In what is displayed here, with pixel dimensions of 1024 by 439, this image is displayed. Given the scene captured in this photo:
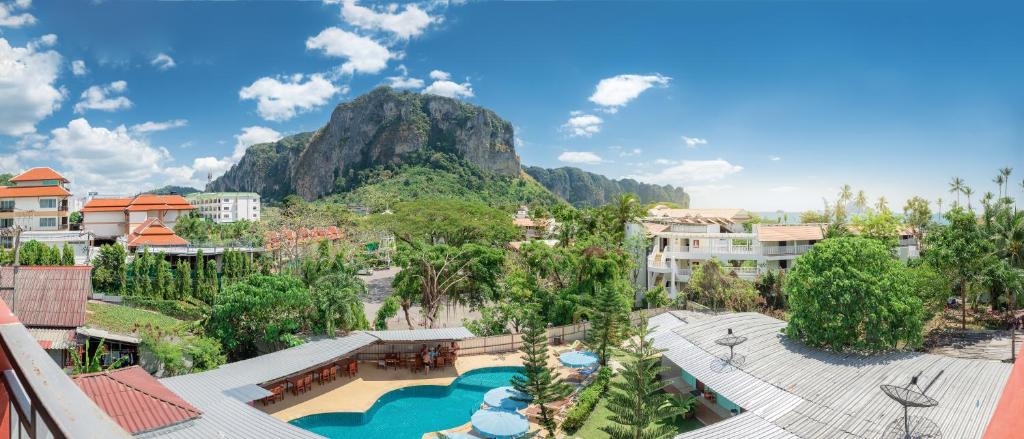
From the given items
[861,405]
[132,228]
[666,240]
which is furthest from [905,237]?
[132,228]

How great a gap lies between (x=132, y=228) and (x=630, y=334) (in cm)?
3833

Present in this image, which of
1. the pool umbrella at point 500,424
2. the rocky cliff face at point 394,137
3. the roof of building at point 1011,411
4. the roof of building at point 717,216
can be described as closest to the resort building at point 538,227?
Answer: the roof of building at point 717,216

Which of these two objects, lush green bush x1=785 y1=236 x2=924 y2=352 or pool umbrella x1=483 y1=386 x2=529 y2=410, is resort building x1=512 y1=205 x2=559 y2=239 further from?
pool umbrella x1=483 y1=386 x2=529 y2=410

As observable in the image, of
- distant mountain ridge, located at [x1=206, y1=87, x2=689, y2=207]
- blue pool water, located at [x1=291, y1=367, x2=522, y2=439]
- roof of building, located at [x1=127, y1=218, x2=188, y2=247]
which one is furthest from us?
distant mountain ridge, located at [x1=206, y1=87, x2=689, y2=207]

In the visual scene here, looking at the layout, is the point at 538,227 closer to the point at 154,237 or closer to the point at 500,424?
the point at 154,237

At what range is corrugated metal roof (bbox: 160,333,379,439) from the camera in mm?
11445

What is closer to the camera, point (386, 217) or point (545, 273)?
point (545, 273)

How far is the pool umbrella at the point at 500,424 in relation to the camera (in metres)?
13.6

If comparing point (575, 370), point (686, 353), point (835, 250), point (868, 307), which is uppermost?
point (835, 250)

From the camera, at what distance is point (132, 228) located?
Result: 40.6 meters

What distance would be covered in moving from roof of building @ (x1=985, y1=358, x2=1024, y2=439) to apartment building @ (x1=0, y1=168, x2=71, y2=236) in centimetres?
4759

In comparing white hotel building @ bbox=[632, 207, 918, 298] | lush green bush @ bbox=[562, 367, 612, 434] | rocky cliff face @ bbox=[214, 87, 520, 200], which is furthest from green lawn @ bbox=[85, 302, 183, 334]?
rocky cliff face @ bbox=[214, 87, 520, 200]

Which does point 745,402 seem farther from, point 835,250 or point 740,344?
point 835,250

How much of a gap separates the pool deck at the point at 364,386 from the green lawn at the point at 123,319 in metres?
4.94
